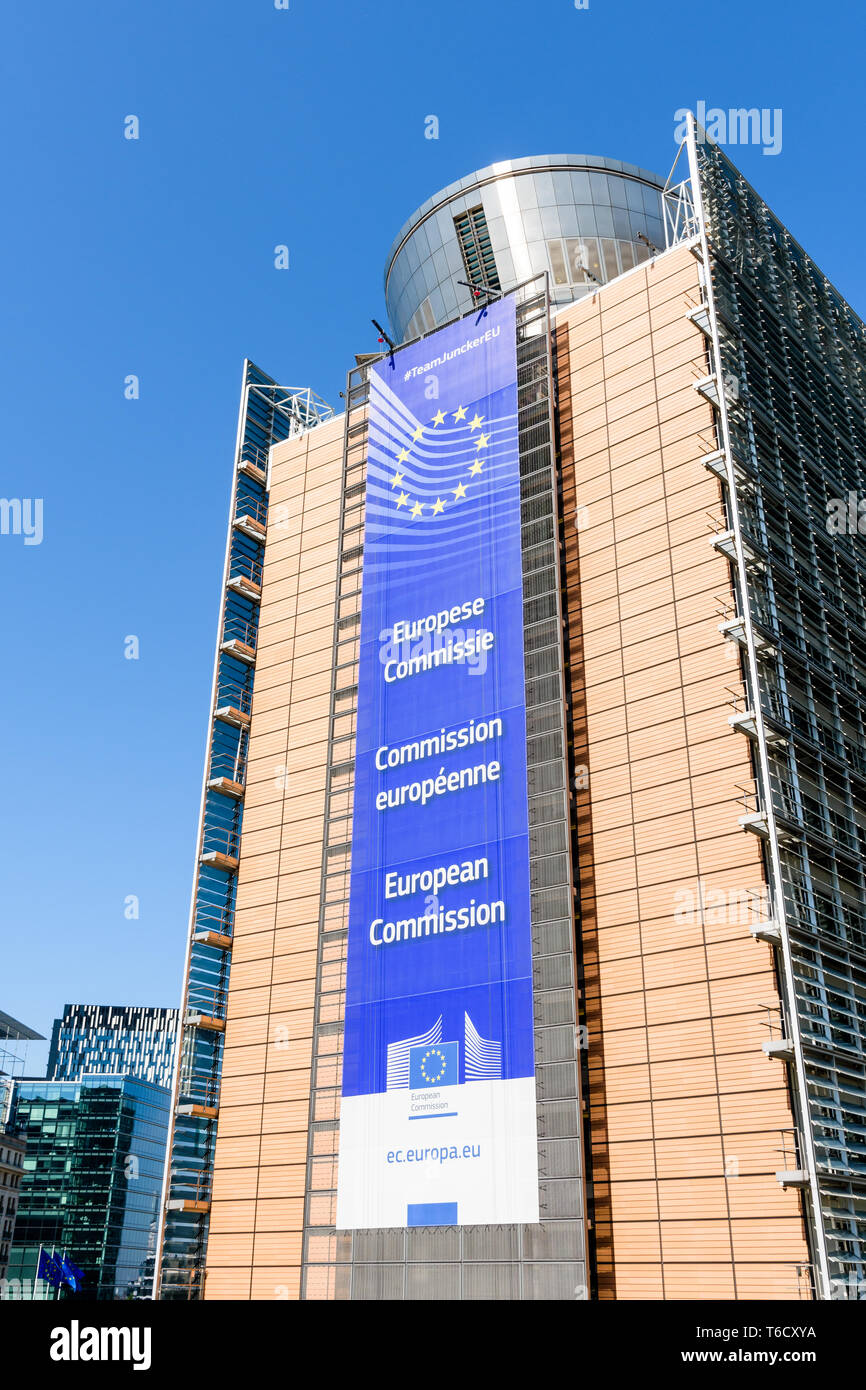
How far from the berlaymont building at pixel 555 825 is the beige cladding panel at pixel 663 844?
5.2 inches

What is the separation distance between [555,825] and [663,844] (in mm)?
4287

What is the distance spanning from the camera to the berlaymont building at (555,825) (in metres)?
37.9

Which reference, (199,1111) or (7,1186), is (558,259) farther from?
(7,1186)

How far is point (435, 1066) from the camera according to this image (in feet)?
142

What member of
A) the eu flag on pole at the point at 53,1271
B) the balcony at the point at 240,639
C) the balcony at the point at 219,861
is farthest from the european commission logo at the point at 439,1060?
the eu flag on pole at the point at 53,1271

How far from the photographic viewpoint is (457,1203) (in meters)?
40.7

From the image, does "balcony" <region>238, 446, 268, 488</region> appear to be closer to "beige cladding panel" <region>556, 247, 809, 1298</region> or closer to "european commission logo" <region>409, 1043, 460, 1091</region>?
"beige cladding panel" <region>556, 247, 809, 1298</region>

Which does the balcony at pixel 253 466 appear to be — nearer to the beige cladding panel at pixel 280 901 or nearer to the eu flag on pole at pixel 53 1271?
the beige cladding panel at pixel 280 901

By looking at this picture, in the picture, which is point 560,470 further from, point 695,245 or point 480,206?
point 480,206

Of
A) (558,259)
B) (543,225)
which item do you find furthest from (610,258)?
(543,225)

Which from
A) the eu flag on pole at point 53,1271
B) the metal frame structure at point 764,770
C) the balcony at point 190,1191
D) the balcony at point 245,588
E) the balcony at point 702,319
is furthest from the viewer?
the eu flag on pole at point 53,1271

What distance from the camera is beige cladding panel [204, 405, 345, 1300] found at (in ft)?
156
